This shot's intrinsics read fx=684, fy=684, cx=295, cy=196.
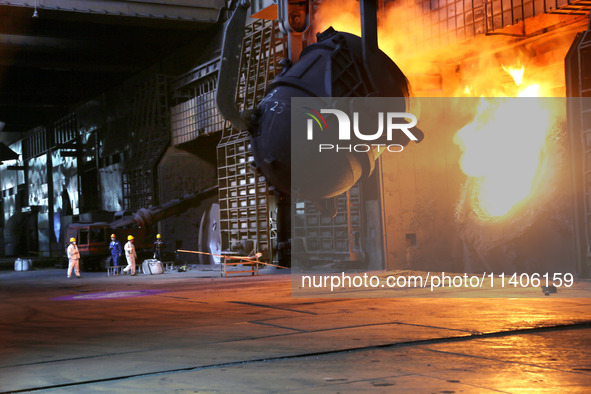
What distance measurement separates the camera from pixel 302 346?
298 inches

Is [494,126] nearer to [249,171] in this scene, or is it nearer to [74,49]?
[249,171]

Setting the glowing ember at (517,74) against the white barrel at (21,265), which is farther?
the white barrel at (21,265)

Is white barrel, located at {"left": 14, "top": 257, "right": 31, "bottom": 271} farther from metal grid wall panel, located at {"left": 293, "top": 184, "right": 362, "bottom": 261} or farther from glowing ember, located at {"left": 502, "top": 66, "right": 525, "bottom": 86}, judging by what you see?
glowing ember, located at {"left": 502, "top": 66, "right": 525, "bottom": 86}

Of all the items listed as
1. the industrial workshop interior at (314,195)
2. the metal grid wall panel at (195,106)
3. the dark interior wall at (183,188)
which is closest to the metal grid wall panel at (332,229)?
the industrial workshop interior at (314,195)

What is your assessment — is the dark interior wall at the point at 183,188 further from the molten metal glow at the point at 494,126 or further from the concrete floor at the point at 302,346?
the concrete floor at the point at 302,346

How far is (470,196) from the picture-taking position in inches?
738

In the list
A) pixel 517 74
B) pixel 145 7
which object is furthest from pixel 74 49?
pixel 517 74

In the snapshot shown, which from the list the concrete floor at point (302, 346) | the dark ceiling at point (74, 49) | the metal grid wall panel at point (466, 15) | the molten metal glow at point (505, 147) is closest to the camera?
the concrete floor at point (302, 346)

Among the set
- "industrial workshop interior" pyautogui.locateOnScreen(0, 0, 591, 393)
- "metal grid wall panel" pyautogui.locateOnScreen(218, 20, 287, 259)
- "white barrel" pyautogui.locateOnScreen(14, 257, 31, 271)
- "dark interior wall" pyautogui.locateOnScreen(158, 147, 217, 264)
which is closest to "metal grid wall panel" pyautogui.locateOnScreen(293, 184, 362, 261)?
"industrial workshop interior" pyautogui.locateOnScreen(0, 0, 591, 393)

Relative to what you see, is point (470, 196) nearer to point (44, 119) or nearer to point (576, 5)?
point (576, 5)

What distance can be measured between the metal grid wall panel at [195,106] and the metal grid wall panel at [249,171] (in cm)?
153

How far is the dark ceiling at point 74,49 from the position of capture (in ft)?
91.2

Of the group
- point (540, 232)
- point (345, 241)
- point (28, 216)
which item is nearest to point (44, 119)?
point (28, 216)

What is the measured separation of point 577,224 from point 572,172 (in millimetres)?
1113
